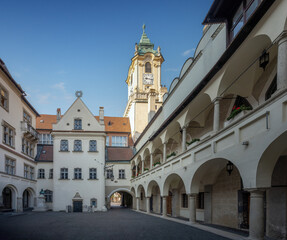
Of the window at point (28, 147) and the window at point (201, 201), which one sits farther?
the window at point (28, 147)

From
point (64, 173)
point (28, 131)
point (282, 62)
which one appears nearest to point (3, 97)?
point (28, 131)

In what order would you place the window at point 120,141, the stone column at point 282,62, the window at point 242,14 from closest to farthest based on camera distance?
the stone column at point 282,62 < the window at point 242,14 < the window at point 120,141

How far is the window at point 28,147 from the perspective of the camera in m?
33.5

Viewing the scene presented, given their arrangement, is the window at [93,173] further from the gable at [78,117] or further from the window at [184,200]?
the window at [184,200]

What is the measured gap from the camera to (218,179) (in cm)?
1709

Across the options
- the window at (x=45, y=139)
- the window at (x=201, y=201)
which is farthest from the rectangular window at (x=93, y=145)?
the window at (x=201, y=201)

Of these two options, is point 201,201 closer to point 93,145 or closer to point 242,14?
point 242,14

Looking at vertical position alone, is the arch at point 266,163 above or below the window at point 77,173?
above

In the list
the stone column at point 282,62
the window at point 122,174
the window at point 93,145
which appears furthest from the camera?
the window at point 122,174

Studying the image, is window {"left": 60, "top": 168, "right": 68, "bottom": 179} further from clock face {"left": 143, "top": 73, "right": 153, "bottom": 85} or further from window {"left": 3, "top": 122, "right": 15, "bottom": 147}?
clock face {"left": 143, "top": 73, "right": 153, "bottom": 85}

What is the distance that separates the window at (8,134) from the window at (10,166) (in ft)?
5.23

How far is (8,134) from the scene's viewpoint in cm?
2812

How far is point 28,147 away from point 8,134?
7.45 metres

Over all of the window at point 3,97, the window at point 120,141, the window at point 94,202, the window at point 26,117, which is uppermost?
the window at point 3,97
